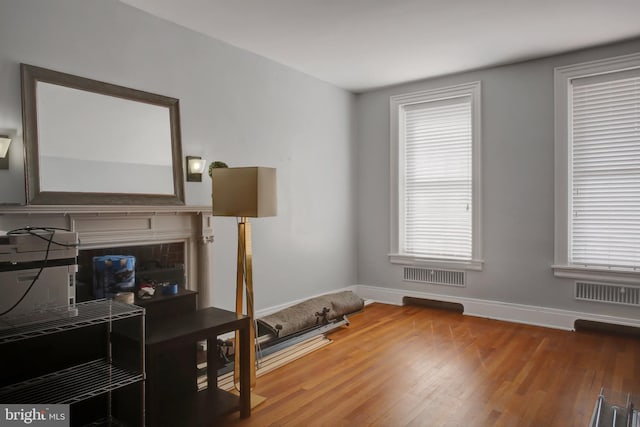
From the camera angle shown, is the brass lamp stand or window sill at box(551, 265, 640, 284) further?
window sill at box(551, 265, 640, 284)

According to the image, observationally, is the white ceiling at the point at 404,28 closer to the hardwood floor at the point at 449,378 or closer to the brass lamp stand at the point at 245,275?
the brass lamp stand at the point at 245,275

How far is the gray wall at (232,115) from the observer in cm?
270

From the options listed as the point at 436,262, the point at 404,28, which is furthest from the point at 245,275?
the point at 436,262

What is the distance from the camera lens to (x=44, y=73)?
8.87ft

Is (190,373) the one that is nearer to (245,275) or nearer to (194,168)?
(245,275)

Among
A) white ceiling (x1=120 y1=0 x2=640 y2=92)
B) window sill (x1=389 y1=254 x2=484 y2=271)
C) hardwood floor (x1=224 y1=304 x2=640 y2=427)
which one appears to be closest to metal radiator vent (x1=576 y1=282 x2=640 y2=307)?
hardwood floor (x1=224 y1=304 x2=640 y2=427)

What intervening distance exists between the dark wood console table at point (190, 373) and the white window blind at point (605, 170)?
340 centimetres

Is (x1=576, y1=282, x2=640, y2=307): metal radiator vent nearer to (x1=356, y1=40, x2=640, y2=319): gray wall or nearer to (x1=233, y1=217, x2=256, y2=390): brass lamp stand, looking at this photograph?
(x1=356, y1=40, x2=640, y2=319): gray wall

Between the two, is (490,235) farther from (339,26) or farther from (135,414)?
(135,414)

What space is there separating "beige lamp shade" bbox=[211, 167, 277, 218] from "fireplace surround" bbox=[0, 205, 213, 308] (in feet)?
2.15

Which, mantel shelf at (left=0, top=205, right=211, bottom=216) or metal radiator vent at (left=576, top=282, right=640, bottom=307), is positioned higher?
mantel shelf at (left=0, top=205, right=211, bottom=216)

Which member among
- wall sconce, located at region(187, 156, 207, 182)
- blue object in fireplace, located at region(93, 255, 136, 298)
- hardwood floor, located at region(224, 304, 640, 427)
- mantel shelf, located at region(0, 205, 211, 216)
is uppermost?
wall sconce, located at region(187, 156, 207, 182)

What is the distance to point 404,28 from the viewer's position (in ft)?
11.9

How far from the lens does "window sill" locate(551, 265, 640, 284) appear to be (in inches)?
154
